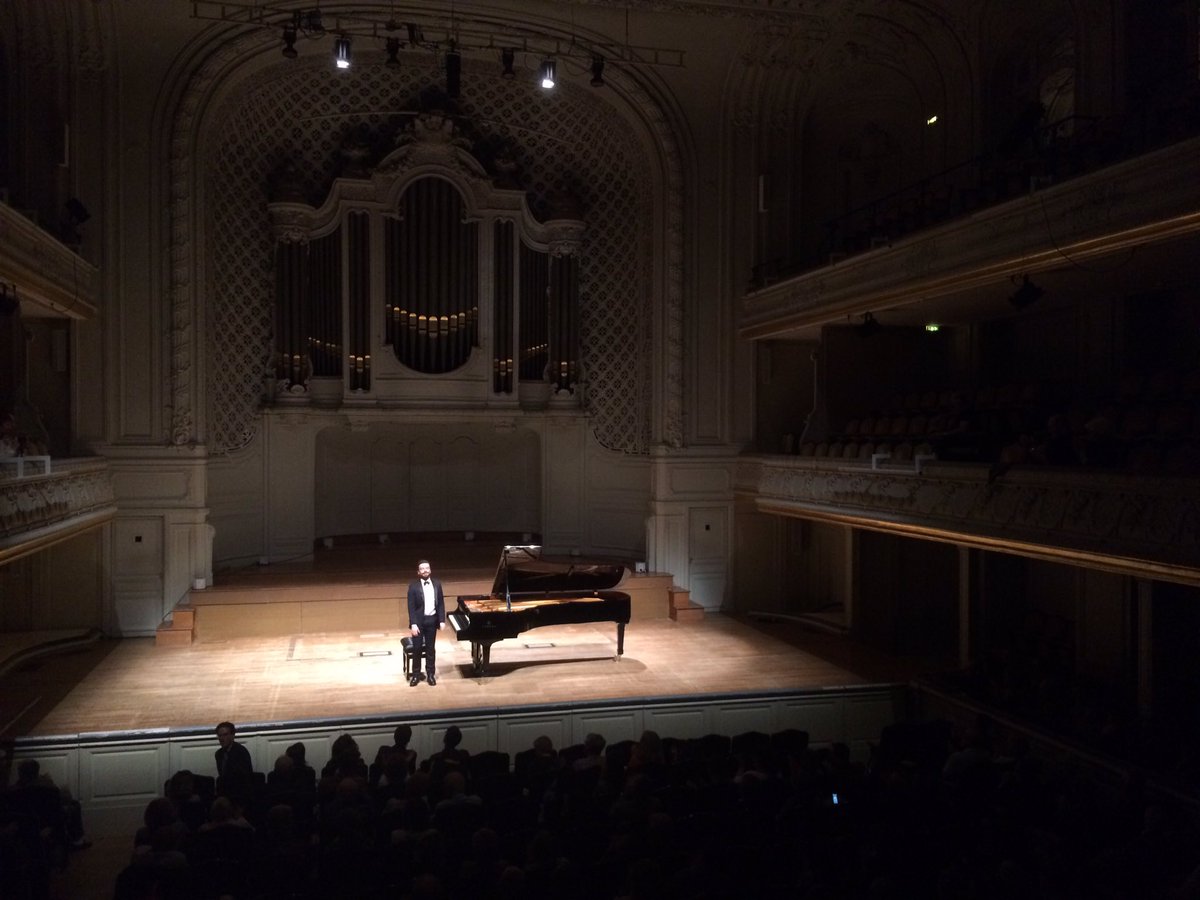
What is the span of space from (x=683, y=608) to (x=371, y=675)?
522cm

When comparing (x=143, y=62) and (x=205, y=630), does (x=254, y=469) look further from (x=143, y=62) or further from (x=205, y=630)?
(x=143, y=62)

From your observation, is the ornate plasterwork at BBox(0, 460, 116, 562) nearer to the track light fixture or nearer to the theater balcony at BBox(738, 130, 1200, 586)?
the track light fixture

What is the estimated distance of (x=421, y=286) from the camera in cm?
1502

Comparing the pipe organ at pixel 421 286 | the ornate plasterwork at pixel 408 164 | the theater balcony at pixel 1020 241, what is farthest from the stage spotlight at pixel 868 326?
the pipe organ at pixel 421 286

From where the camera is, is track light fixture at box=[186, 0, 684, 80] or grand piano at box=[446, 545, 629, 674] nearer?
grand piano at box=[446, 545, 629, 674]

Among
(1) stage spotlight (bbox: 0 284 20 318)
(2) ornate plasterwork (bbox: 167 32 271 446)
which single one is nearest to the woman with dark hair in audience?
(1) stage spotlight (bbox: 0 284 20 318)

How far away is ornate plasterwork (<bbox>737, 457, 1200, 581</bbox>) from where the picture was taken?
23.3 ft

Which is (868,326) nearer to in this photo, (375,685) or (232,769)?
(375,685)

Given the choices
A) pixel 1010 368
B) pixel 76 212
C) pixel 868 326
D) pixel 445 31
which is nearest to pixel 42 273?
pixel 76 212

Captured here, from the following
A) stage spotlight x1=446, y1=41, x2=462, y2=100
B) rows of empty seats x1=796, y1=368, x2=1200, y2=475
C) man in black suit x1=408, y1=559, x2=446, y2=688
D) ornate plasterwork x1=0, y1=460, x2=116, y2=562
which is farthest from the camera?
stage spotlight x1=446, y1=41, x2=462, y2=100

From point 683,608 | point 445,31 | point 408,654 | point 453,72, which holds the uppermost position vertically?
point 445,31

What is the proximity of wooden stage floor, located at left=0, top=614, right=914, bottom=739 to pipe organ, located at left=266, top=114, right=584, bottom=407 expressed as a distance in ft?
14.3

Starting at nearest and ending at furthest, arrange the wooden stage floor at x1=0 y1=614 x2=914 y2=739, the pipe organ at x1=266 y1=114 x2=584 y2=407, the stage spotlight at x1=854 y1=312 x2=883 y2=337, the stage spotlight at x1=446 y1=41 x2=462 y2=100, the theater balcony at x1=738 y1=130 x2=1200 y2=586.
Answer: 1. the theater balcony at x1=738 y1=130 x2=1200 y2=586
2. the wooden stage floor at x1=0 y1=614 x2=914 y2=739
3. the stage spotlight at x1=446 y1=41 x2=462 y2=100
4. the stage spotlight at x1=854 y1=312 x2=883 y2=337
5. the pipe organ at x1=266 y1=114 x2=584 y2=407

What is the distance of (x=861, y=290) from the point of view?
37.9 ft
